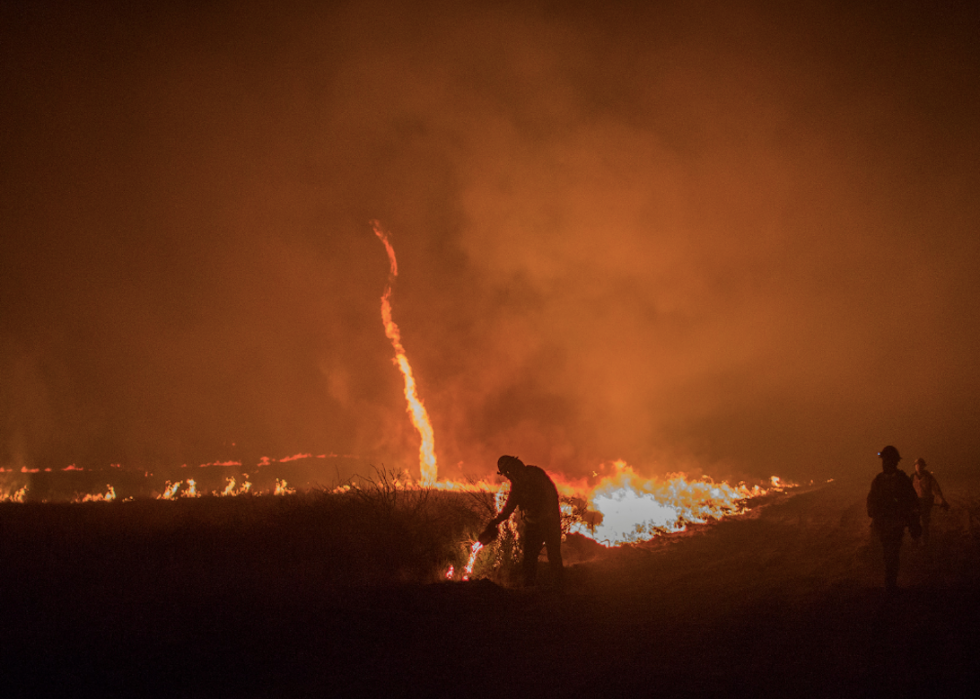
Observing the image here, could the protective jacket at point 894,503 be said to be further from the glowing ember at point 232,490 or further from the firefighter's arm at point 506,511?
the glowing ember at point 232,490

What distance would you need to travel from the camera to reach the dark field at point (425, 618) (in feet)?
14.8

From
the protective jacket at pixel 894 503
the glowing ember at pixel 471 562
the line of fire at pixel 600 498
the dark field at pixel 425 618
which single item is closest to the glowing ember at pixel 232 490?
the line of fire at pixel 600 498

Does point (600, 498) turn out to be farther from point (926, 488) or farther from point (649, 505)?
point (926, 488)

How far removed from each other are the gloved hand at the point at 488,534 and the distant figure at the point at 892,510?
518 centimetres

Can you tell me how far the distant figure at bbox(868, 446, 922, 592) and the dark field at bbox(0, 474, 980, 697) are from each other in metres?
0.51

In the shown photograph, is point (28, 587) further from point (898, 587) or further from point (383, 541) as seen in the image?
point (898, 587)

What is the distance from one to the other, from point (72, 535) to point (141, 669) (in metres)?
6.25

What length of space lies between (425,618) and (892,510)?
629 cm

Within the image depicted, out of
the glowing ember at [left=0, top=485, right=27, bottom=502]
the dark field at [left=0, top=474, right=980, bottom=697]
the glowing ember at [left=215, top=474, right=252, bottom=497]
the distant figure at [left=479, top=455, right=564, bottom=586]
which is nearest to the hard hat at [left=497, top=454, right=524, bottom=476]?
the distant figure at [left=479, top=455, right=564, bottom=586]

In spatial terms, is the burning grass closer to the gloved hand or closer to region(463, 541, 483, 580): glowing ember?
region(463, 541, 483, 580): glowing ember

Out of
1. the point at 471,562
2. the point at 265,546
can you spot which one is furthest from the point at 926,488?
the point at 265,546

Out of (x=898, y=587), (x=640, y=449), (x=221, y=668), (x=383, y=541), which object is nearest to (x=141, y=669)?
(x=221, y=668)

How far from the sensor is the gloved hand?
8312mm

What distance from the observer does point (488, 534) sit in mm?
8422
